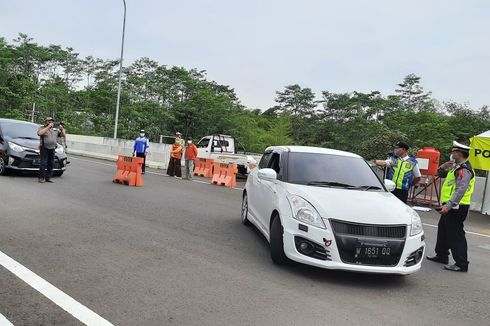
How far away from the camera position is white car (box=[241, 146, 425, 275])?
16.5 ft

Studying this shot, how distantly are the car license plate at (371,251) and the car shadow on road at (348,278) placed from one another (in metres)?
0.42

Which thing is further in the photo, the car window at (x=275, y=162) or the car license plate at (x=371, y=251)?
the car window at (x=275, y=162)

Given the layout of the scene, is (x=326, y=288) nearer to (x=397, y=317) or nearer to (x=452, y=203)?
(x=397, y=317)

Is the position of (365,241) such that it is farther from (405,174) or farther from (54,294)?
(405,174)

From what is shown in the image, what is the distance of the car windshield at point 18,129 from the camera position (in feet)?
41.9

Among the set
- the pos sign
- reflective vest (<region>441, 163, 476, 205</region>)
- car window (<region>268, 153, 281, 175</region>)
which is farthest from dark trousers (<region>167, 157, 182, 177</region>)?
reflective vest (<region>441, 163, 476, 205</region>)

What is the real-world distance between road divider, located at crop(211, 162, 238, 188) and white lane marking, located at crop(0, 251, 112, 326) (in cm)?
1122

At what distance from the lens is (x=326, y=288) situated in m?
4.96

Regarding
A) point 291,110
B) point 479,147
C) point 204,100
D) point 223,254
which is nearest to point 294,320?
point 223,254

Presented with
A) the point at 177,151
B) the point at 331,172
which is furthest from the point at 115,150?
the point at 331,172

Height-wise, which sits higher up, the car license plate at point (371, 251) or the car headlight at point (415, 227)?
the car headlight at point (415, 227)

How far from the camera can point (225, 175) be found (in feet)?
54.0

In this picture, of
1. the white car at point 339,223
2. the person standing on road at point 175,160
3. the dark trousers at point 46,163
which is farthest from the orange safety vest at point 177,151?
the white car at point 339,223

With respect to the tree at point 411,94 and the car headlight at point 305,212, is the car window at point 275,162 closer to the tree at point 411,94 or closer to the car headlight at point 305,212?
the car headlight at point 305,212
